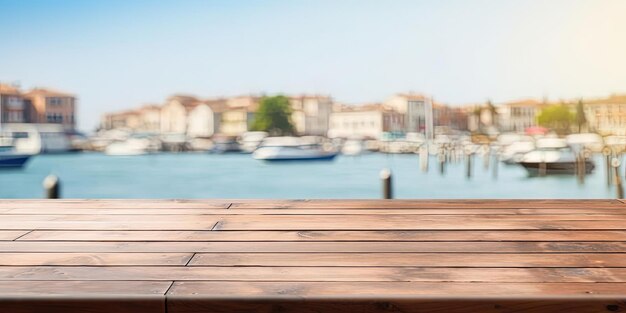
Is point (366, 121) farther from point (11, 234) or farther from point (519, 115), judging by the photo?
point (11, 234)

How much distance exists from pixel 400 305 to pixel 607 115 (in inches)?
437

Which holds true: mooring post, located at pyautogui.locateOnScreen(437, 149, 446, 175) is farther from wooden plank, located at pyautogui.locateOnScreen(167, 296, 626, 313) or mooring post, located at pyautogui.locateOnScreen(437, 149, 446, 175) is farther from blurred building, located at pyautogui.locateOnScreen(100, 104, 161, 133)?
wooden plank, located at pyautogui.locateOnScreen(167, 296, 626, 313)

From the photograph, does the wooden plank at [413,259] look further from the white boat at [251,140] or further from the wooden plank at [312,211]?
the white boat at [251,140]

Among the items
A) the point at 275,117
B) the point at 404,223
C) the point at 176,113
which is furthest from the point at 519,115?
the point at 404,223

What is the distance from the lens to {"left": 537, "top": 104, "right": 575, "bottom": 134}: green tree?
488 inches

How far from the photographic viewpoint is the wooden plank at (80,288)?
744mm

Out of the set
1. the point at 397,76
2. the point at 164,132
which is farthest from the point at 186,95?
the point at 397,76

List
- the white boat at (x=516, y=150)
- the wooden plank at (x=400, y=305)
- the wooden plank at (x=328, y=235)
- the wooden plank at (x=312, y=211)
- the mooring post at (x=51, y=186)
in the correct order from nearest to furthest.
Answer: the wooden plank at (x=400, y=305)
the wooden plank at (x=328, y=235)
the wooden plank at (x=312, y=211)
the mooring post at (x=51, y=186)
the white boat at (x=516, y=150)

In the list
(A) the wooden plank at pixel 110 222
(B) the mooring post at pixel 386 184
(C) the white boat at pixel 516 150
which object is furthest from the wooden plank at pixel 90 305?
(C) the white boat at pixel 516 150

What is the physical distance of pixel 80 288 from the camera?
0.77 m

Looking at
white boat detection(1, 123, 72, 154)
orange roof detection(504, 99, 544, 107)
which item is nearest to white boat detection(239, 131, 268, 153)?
white boat detection(1, 123, 72, 154)

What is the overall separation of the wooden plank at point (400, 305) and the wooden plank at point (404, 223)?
19.5 inches

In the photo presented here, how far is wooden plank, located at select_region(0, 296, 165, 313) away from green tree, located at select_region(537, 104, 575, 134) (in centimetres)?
1252

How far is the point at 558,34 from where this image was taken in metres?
13.5
